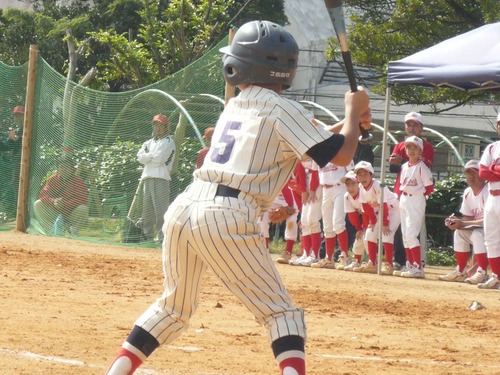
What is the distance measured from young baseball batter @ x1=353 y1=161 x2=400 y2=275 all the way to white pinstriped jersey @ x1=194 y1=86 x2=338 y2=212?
28.7 feet

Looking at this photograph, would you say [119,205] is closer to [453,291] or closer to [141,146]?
[141,146]

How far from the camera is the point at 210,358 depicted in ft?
20.8

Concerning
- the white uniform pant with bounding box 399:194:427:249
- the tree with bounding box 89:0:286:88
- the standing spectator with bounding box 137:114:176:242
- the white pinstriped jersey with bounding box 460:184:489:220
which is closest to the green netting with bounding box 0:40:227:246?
the standing spectator with bounding box 137:114:176:242

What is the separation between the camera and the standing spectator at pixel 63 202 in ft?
50.5

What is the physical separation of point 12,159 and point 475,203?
25.5ft

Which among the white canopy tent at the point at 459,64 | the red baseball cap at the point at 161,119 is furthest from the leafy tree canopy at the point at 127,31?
the white canopy tent at the point at 459,64

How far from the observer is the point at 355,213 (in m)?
13.8

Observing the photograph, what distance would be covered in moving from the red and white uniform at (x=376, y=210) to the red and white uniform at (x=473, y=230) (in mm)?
952

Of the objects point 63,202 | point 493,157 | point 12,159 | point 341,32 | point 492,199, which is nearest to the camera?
point 341,32

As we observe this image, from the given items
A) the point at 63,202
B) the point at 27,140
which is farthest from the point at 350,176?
the point at 27,140

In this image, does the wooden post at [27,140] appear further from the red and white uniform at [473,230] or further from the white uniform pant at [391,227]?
the red and white uniform at [473,230]

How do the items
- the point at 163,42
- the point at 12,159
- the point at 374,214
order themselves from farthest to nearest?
the point at 163,42 < the point at 12,159 < the point at 374,214

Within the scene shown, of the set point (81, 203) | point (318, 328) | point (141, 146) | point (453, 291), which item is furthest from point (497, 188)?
point (81, 203)

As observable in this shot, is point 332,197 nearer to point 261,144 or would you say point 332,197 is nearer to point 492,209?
point 492,209
